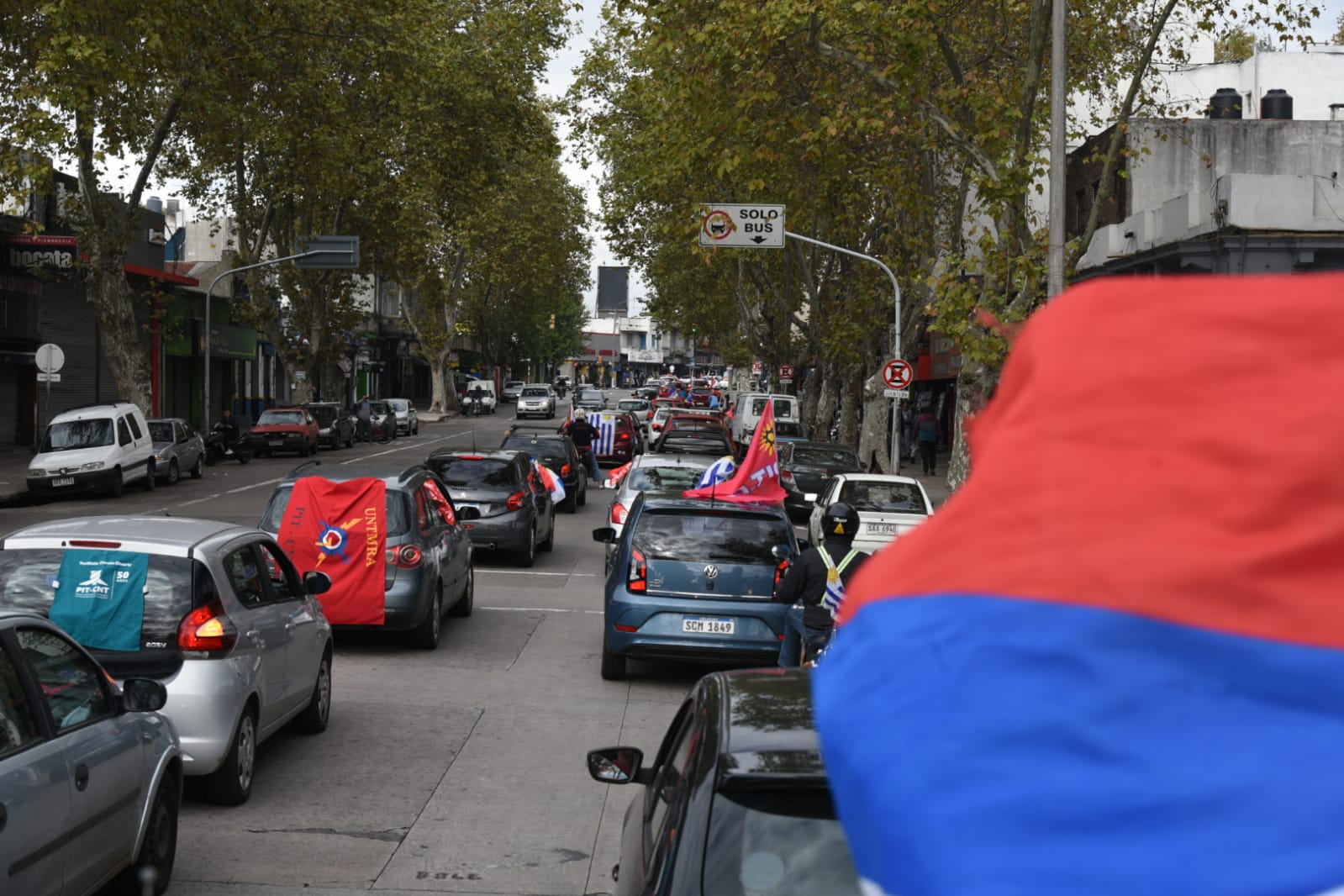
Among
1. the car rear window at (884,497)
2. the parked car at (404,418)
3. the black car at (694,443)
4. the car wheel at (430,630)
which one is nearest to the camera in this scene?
the car wheel at (430,630)

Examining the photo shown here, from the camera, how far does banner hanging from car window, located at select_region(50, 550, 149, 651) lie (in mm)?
8742

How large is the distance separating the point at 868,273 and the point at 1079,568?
44.1 m

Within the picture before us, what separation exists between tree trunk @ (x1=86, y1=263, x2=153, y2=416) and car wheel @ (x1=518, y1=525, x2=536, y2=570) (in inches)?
825

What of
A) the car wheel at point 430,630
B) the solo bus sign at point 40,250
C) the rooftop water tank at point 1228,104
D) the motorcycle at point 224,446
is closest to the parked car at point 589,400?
the motorcycle at point 224,446

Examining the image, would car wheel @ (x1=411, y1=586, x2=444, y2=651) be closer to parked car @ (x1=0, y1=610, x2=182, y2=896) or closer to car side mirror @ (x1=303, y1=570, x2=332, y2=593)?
car side mirror @ (x1=303, y1=570, x2=332, y2=593)

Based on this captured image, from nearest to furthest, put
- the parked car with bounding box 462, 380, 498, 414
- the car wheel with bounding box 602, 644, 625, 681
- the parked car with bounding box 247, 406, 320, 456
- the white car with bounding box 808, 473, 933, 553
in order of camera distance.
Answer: the car wheel with bounding box 602, 644, 625, 681 < the white car with bounding box 808, 473, 933, 553 < the parked car with bounding box 247, 406, 320, 456 < the parked car with bounding box 462, 380, 498, 414

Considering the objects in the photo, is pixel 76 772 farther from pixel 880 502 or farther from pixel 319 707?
pixel 880 502

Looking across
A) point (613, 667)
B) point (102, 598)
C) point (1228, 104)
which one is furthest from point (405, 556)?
point (1228, 104)

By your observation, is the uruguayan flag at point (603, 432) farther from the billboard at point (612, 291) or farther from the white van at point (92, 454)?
the billboard at point (612, 291)

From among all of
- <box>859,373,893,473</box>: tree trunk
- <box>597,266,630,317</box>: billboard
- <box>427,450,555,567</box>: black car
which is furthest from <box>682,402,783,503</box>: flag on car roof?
<box>597,266,630,317</box>: billboard

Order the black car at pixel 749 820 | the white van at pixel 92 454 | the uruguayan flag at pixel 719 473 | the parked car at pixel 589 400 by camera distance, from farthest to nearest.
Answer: the parked car at pixel 589 400, the white van at pixel 92 454, the uruguayan flag at pixel 719 473, the black car at pixel 749 820

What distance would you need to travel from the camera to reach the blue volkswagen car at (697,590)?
13.1 meters

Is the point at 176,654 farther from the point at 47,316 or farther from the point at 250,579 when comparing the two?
the point at 47,316

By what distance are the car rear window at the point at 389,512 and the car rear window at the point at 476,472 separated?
691 centimetres
